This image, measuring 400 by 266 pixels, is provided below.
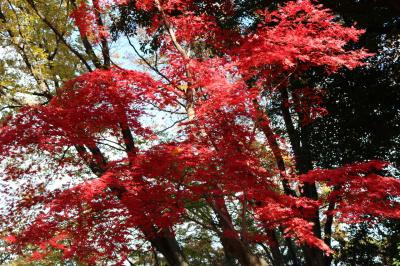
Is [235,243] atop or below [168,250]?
below

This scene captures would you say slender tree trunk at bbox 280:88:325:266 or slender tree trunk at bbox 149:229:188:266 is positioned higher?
slender tree trunk at bbox 280:88:325:266

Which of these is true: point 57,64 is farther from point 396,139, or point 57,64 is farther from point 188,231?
point 188,231

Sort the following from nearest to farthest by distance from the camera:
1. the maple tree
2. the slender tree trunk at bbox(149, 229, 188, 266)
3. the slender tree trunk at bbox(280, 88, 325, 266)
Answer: the maple tree < the slender tree trunk at bbox(149, 229, 188, 266) < the slender tree trunk at bbox(280, 88, 325, 266)

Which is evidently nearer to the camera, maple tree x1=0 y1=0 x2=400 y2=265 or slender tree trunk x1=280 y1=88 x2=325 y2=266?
maple tree x1=0 y1=0 x2=400 y2=265

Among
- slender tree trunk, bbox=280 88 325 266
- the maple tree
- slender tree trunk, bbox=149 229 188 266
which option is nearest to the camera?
the maple tree

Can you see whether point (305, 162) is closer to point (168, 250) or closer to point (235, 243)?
point (235, 243)

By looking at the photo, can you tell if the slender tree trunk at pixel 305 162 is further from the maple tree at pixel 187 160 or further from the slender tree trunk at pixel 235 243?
the slender tree trunk at pixel 235 243

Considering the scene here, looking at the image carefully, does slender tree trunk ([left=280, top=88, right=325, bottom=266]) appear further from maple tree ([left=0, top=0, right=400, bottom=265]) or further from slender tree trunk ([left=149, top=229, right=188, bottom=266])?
slender tree trunk ([left=149, top=229, right=188, bottom=266])

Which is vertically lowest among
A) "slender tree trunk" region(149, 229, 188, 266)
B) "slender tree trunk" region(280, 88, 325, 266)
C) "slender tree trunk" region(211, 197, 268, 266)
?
"slender tree trunk" region(211, 197, 268, 266)

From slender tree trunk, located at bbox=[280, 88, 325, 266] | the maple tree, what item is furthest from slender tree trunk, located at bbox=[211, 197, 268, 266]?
slender tree trunk, located at bbox=[280, 88, 325, 266]

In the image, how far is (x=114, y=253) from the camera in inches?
358

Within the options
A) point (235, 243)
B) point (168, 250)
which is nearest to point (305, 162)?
point (235, 243)

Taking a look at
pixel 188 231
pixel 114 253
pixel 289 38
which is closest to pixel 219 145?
→ pixel 289 38

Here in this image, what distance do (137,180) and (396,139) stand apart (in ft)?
25.2
